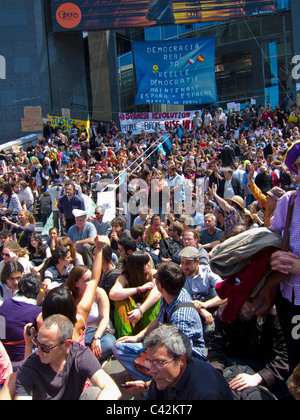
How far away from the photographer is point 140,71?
821 inches

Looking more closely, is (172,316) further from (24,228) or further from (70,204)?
(24,228)

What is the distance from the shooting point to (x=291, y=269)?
214 centimetres

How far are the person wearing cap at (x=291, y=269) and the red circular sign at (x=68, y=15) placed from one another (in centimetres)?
2202

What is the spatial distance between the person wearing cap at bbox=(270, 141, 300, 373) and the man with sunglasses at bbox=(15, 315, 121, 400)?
1.15 m

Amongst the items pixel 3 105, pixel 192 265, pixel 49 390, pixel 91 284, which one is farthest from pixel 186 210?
pixel 3 105

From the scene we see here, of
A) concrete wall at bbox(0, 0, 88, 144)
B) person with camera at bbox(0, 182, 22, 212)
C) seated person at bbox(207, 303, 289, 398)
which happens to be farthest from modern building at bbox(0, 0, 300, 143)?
seated person at bbox(207, 303, 289, 398)

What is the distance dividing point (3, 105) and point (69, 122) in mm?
3959

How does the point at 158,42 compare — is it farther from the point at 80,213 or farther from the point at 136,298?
the point at 136,298

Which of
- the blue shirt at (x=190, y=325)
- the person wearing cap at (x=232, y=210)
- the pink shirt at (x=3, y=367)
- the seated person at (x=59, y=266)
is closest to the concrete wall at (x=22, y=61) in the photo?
the person wearing cap at (x=232, y=210)

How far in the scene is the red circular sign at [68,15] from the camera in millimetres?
21469

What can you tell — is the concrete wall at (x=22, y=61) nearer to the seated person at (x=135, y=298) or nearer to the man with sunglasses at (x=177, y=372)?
the seated person at (x=135, y=298)

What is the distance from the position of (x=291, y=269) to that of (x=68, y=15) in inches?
897

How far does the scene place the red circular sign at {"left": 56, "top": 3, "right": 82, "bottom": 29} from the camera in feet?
70.4
